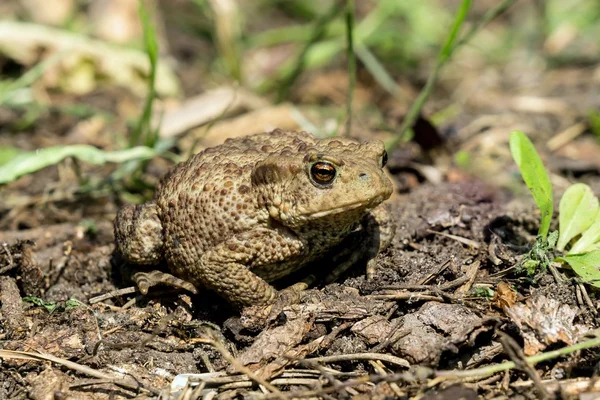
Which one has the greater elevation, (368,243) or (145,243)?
(145,243)

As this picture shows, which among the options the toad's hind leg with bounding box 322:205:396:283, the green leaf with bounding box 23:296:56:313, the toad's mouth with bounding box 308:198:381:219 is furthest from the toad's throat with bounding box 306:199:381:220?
the green leaf with bounding box 23:296:56:313

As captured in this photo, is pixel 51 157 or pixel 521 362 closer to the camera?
pixel 521 362

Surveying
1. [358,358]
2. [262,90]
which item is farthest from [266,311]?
[262,90]

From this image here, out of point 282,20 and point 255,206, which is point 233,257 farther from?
point 282,20

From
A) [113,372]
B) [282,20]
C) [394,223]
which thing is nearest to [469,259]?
[394,223]

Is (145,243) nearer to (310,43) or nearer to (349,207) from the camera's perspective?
(349,207)
